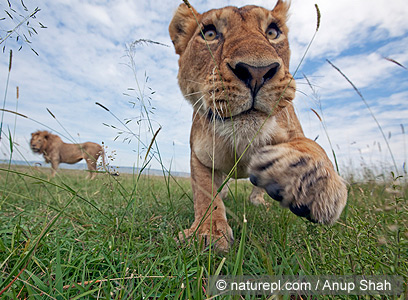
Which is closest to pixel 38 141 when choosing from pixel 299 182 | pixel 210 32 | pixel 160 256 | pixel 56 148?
pixel 56 148

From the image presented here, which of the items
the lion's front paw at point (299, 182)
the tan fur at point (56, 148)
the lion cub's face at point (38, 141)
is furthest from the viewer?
the tan fur at point (56, 148)

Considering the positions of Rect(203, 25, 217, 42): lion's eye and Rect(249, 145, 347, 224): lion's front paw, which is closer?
Rect(249, 145, 347, 224): lion's front paw

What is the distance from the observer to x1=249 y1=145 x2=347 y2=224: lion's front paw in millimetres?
1310

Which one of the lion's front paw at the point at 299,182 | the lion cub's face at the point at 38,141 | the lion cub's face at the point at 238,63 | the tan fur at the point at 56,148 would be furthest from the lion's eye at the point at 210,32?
the lion cub's face at the point at 38,141

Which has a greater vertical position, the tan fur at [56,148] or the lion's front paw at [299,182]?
the tan fur at [56,148]

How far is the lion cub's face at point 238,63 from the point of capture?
1630mm

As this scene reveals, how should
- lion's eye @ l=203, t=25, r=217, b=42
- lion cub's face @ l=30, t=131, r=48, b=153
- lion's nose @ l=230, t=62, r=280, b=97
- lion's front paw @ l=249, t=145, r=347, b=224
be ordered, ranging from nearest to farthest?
lion's front paw @ l=249, t=145, r=347, b=224 < lion's nose @ l=230, t=62, r=280, b=97 < lion's eye @ l=203, t=25, r=217, b=42 < lion cub's face @ l=30, t=131, r=48, b=153

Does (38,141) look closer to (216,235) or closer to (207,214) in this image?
(207,214)

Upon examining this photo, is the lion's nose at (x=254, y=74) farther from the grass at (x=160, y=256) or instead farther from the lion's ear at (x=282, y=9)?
the lion's ear at (x=282, y=9)

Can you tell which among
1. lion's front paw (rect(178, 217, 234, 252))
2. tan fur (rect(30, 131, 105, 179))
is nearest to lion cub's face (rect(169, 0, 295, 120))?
lion's front paw (rect(178, 217, 234, 252))

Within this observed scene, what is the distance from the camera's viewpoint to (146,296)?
112 cm

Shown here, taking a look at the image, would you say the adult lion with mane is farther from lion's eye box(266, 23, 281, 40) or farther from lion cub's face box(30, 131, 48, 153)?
lion cub's face box(30, 131, 48, 153)

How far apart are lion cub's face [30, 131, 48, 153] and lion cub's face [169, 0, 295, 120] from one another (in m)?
12.8

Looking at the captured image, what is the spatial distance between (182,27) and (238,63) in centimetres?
160
